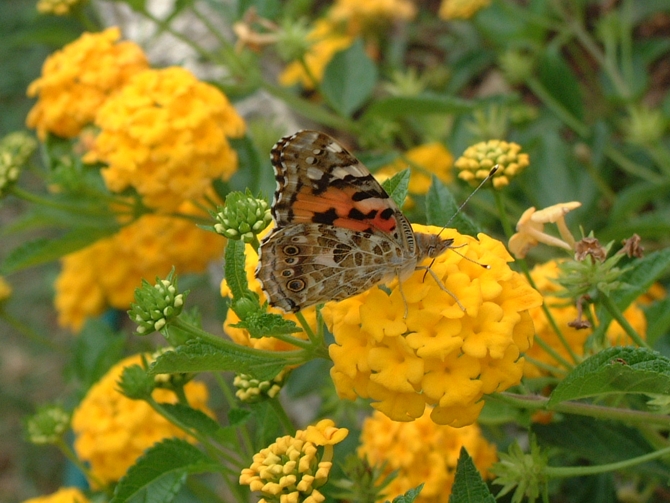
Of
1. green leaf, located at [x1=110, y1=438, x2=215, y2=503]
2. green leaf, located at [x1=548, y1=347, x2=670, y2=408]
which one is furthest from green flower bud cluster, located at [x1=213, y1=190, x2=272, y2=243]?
green leaf, located at [x1=548, y1=347, x2=670, y2=408]

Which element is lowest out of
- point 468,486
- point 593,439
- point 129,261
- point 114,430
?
point 129,261

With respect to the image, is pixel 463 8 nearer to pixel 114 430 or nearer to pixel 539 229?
pixel 539 229

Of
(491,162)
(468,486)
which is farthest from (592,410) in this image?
(491,162)

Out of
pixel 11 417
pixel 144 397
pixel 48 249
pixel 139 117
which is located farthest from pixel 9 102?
pixel 144 397

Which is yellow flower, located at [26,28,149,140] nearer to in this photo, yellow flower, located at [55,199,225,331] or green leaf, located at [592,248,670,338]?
yellow flower, located at [55,199,225,331]

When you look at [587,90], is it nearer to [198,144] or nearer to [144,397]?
[198,144]

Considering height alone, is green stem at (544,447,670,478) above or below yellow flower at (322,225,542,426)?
below
